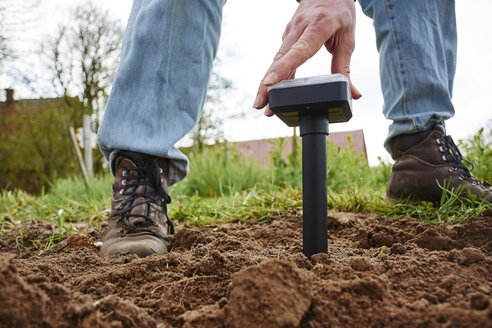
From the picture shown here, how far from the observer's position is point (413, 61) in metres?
2.07

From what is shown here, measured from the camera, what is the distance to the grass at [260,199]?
2121 millimetres

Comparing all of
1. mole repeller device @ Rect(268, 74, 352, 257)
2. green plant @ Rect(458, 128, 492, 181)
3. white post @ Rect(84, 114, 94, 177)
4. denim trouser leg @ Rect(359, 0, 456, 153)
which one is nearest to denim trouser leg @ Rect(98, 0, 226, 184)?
mole repeller device @ Rect(268, 74, 352, 257)

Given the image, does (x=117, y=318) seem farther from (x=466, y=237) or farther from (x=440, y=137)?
(x=440, y=137)

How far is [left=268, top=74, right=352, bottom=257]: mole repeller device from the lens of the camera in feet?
3.24

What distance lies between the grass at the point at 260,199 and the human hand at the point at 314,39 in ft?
2.49

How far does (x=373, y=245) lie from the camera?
146 centimetres

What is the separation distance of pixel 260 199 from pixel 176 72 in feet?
4.81

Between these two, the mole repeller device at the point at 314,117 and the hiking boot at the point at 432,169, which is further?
the hiking boot at the point at 432,169

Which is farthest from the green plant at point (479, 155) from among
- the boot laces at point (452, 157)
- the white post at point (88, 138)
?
the white post at point (88, 138)

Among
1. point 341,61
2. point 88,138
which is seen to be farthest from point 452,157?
point 88,138

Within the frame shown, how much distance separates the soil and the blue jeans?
0.59m

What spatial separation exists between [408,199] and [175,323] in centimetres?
185

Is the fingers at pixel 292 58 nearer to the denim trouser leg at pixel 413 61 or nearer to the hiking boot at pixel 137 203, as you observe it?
the hiking boot at pixel 137 203

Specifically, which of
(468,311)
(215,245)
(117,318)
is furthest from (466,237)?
(117,318)
